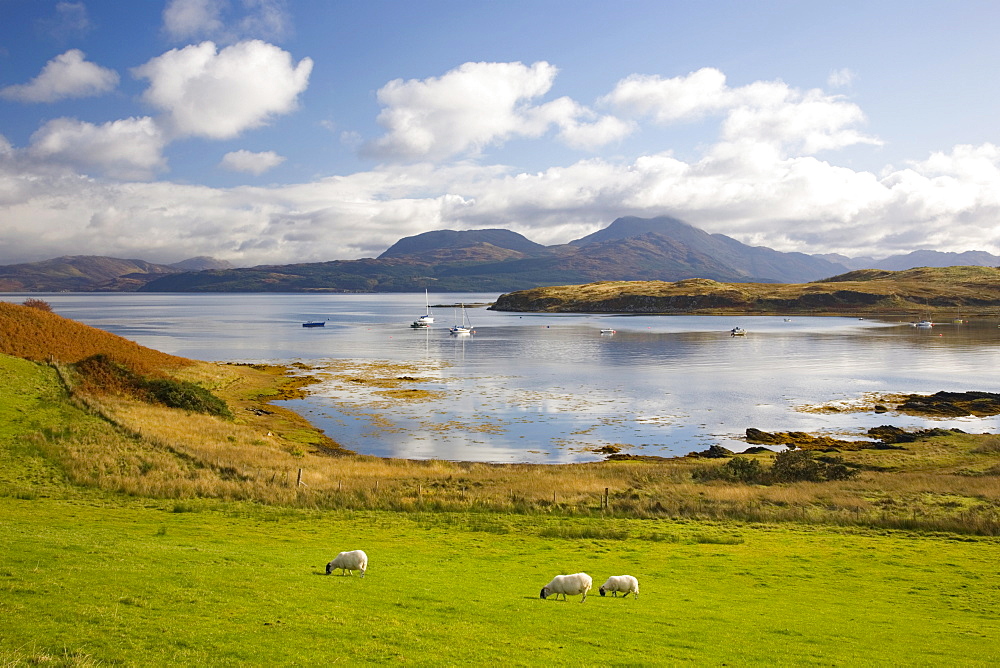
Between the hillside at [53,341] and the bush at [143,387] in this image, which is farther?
the hillside at [53,341]

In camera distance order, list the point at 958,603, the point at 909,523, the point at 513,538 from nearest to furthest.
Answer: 1. the point at 958,603
2. the point at 513,538
3. the point at 909,523

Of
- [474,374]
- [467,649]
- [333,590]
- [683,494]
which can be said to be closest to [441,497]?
[683,494]

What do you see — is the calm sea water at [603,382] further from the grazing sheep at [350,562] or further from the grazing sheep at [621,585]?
the grazing sheep at [350,562]

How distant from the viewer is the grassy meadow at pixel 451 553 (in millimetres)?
13836

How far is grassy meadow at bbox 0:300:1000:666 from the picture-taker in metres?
13.8

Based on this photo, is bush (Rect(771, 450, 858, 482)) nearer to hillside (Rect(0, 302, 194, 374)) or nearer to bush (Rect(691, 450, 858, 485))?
bush (Rect(691, 450, 858, 485))

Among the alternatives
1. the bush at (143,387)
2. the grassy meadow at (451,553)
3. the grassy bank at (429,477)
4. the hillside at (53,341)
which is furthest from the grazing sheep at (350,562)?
the hillside at (53,341)

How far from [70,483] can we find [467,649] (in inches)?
1114

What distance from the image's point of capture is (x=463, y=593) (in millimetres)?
18375

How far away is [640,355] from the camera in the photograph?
123125 mm

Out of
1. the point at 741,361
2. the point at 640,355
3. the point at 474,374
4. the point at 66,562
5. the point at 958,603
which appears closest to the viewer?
the point at 66,562

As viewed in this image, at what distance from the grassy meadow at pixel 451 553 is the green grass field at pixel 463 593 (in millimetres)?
90

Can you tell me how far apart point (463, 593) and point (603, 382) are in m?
74.6

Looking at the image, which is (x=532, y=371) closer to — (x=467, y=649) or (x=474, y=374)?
(x=474, y=374)
